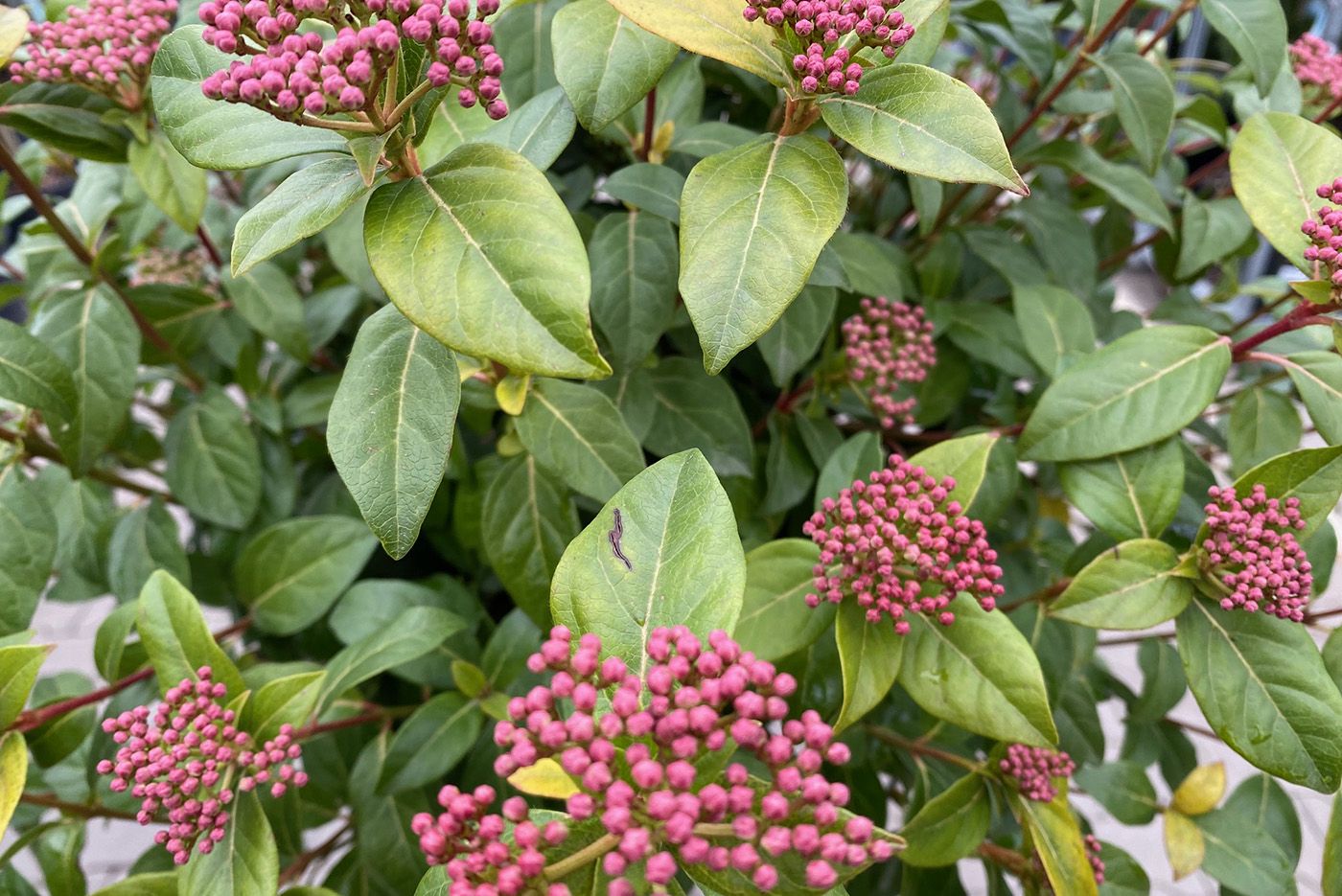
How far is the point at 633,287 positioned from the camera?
0.78 m

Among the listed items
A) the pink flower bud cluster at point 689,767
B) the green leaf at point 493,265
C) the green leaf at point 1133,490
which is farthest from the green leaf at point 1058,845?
the green leaf at point 493,265

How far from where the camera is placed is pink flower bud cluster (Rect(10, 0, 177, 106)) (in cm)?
77

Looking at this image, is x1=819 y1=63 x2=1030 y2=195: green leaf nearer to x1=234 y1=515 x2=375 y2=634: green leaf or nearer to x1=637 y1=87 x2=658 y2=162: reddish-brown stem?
x1=637 y1=87 x2=658 y2=162: reddish-brown stem

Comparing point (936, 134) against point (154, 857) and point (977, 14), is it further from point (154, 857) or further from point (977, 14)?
point (154, 857)

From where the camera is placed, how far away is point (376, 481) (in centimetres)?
55

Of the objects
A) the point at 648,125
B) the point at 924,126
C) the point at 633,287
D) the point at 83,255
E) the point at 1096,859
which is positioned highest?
the point at 924,126

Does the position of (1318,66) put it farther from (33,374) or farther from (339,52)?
(33,374)

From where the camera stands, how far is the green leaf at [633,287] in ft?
2.52

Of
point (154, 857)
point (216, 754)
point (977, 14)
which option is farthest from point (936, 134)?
point (154, 857)

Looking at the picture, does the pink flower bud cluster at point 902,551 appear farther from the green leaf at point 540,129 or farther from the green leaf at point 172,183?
the green leaf at point 172,183

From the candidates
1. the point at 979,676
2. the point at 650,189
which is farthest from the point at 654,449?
the point at 979,676

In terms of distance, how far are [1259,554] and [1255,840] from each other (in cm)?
53

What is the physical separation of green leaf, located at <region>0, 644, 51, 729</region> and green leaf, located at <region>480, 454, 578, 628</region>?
375 millimetres

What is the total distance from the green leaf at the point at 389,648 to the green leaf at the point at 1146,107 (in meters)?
0.85
